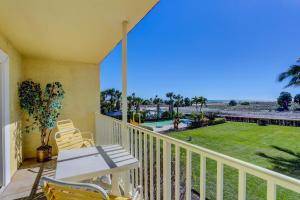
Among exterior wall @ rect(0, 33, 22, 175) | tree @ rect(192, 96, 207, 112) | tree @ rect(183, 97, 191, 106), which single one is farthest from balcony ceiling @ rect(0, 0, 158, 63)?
tree @ rect(192, 96, 207, 112)

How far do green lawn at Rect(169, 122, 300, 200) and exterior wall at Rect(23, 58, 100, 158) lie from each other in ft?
13.2

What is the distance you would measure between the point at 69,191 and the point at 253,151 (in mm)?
18371

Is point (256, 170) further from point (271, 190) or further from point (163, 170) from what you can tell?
point (163, 170)

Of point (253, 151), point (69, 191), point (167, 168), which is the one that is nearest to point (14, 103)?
point (69, 191)

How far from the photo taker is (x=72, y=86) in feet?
15.7

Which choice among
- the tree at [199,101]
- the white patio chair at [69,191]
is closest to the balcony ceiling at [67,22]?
the white patio chair at [69,191]

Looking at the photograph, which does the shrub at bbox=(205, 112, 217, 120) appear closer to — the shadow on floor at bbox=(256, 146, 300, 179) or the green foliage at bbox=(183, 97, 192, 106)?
Result: the green foliage at bbox=(183, 97, 192, 106)

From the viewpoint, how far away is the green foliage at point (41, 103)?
3866 mm

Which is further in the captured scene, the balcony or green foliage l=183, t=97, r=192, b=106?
green foliage l=183, t=97, r=192, b=106

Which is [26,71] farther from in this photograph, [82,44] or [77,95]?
[82,44]

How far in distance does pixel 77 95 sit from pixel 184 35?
85.0 feet

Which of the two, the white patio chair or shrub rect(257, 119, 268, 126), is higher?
the white patio chair

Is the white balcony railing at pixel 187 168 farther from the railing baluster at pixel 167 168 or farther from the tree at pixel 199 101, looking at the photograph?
the tree at pixel 199 101

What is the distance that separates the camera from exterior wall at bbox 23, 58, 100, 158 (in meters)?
4.33
